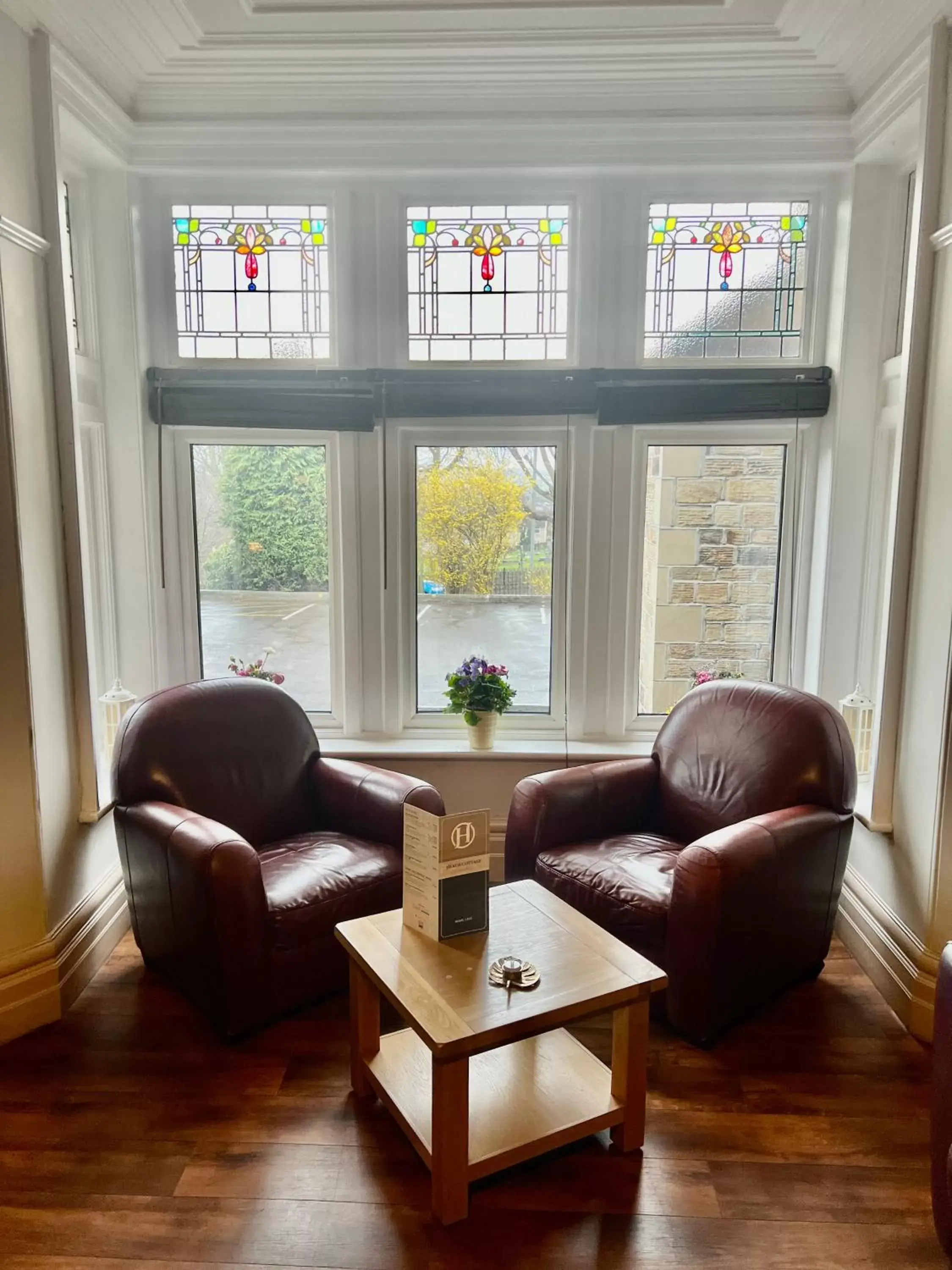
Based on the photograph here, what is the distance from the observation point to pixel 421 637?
345cm

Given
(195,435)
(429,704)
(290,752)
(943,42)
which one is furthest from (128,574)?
(943,42)

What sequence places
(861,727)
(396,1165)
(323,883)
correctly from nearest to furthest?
(396,1165) → (323,883) → (861,727)

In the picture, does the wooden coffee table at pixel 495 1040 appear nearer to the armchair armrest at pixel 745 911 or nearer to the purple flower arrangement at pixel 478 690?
the armchair armrest at pixel 745 911

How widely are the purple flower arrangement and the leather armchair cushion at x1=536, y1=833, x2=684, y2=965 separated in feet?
2.25

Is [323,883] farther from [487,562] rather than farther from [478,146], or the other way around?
[478,146]

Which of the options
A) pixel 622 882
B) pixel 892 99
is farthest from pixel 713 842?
pixel 892 99

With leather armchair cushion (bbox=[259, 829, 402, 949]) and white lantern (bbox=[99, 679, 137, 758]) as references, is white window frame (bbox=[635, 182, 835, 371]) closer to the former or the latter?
leather armchair cushion (bbox=[259, 829, 402, 949])

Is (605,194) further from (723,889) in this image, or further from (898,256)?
(723,889)

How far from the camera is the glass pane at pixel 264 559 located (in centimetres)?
333

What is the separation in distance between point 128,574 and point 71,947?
1.36 metres

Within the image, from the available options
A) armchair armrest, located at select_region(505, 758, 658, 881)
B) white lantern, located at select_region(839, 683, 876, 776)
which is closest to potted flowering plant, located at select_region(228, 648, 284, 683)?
armchair armrest, located at select_region(505, 758, 658, 881)

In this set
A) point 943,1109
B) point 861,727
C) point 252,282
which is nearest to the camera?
point 943,1109

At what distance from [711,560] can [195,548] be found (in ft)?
6.69

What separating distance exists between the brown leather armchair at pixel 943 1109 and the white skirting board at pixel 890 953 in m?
0.63
